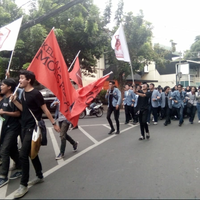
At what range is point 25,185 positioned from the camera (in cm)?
361

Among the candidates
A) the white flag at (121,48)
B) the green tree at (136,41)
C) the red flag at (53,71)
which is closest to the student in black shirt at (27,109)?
the red flag at (53,71)

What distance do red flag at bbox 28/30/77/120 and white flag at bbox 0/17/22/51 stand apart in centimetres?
123

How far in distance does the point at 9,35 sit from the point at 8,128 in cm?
234

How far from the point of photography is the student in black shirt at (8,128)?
4062mm

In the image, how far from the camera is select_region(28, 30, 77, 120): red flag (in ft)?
14.1

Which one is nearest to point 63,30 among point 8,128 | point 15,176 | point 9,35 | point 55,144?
point 55,144

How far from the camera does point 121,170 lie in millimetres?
4590

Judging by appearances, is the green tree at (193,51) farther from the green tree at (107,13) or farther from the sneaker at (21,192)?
the sneaker at (21,192)

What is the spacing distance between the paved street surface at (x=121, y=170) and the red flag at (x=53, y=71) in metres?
1.16

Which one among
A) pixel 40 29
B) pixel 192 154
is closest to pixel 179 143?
pixel 192 154

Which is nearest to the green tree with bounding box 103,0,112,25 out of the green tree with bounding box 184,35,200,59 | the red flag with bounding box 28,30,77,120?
the red flag with bounding box 28,30,77,120

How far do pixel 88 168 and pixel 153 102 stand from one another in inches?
255

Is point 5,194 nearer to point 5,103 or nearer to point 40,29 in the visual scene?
point 5,103

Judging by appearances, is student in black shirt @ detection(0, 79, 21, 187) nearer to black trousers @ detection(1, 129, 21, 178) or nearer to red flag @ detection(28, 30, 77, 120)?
black trousers @ detection(1, 129, 21, 178)
